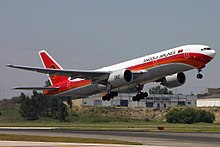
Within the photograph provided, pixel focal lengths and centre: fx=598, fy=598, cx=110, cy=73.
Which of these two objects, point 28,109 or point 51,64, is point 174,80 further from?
point 28,109

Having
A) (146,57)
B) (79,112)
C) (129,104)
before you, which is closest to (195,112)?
(79,112)

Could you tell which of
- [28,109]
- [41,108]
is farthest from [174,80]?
[41,108]

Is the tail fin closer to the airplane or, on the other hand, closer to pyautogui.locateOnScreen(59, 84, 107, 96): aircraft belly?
the airplane

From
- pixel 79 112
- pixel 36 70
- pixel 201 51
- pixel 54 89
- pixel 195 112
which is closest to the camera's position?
pixel 201 51

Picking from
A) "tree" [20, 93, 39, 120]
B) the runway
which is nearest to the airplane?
the runway

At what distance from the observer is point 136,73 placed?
65688mm

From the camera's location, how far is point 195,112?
114188 mm

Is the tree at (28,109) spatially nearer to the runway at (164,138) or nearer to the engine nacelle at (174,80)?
the engine nacelle at (174,80)

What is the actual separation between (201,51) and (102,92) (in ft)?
50.6

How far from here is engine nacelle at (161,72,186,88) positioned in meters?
70.7

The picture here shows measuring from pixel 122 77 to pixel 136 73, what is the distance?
178 cm

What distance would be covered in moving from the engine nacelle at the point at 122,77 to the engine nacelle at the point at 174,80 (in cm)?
627

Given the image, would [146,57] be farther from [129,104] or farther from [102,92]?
[129,104]

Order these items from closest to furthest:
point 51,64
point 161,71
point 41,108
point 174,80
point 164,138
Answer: point 164,138
point 161,71
point 174,80
point 51,64
point 41,108
